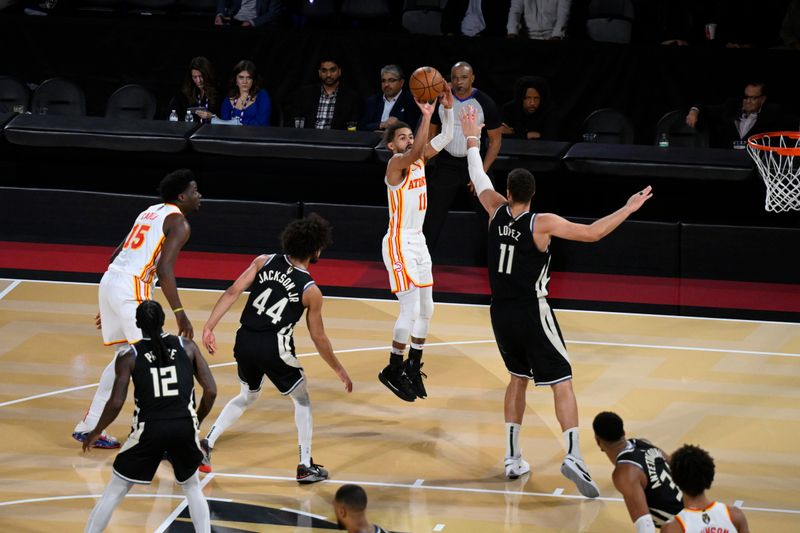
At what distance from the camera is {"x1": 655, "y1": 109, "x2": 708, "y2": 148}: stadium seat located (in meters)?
13.3

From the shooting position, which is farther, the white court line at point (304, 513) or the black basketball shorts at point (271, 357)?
the black basketball shorts at point (271, 357)

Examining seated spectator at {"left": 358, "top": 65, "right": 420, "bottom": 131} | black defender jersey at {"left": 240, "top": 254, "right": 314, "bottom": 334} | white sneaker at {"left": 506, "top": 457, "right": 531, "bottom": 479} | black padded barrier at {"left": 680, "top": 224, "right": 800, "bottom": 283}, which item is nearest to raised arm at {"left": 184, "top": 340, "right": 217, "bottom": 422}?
black defender jersey at {"left": 240, "top": 254, "right": 314, "bottom": 334}

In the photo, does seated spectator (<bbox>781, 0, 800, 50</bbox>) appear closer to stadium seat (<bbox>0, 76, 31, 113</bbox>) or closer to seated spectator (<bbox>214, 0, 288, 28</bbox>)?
seated spectator (<bbox>214, 0, 288, 28</bbox>)

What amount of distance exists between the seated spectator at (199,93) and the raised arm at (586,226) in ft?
22.8

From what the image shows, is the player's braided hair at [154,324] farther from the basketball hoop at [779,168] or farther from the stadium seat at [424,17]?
the stadium seat at [424,17]

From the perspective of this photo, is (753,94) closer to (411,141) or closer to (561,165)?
(561,165)

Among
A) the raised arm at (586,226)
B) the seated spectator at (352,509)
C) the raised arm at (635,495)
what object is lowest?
the raised arm at (635,495)

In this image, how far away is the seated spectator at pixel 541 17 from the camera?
1438 centimetres

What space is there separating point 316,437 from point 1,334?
11.2 ft

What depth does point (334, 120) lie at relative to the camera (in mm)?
13547

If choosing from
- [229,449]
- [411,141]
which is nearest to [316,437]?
[229,449]

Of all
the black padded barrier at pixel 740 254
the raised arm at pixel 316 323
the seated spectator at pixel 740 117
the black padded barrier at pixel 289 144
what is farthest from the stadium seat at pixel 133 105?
the raised arm at pixel 316 323

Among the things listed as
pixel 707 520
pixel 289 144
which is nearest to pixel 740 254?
pixel 289 144

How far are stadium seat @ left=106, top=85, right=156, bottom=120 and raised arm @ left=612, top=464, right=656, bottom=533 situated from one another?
9.60 m
